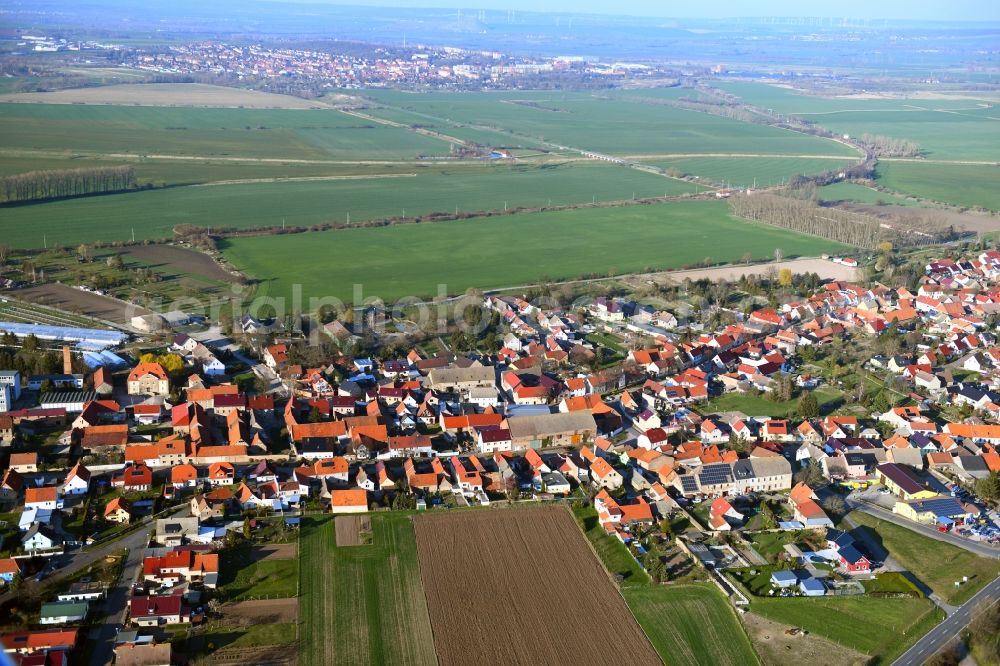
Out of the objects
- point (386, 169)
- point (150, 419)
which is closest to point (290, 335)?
point (150, 419)

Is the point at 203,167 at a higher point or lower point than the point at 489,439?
higher

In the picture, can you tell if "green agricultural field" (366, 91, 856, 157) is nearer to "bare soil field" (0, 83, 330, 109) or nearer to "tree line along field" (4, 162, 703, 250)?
"bare soil field" (0, 83, 330, 109)

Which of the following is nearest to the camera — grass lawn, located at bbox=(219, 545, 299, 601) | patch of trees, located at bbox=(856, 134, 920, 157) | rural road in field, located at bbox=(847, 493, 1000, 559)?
grass lawn, located at bbox=(219, 545, 299, 601)

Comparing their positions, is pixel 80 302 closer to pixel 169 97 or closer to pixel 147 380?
pixel 147 380

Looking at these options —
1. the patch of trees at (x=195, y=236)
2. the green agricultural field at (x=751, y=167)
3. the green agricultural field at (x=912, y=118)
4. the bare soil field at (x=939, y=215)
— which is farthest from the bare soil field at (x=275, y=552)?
the green agricultural field at (x=912, y=118)

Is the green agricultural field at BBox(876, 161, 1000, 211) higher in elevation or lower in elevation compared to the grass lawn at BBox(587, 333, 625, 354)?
higher

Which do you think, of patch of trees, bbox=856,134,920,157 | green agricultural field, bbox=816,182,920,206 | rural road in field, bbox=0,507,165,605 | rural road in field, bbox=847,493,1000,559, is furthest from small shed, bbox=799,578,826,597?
patch of trees, bbox=856,134,920,157

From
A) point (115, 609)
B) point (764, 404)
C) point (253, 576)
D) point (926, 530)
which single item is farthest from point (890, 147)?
point (115, 609)
